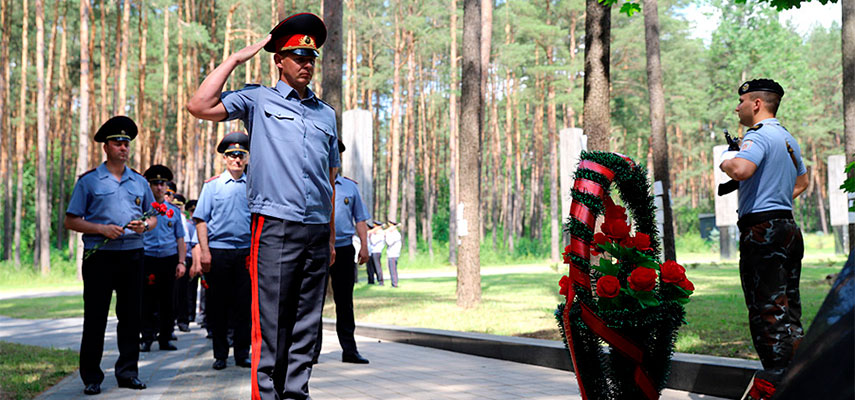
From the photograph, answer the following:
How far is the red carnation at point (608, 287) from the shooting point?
12.9 feet

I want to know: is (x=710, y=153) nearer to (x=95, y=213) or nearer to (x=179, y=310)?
(x=179, y=310)

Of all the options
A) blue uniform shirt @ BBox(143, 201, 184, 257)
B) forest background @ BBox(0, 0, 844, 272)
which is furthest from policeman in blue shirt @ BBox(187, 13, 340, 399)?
forest background @ BBox(0, 0, 844, 272)

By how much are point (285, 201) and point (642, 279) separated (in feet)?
6.47

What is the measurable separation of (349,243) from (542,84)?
121 ft

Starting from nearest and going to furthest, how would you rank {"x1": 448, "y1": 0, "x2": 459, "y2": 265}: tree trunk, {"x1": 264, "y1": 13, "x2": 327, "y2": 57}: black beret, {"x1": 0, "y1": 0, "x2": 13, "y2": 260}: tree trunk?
1. {"x1": 264, "y1": 13, "x2": 327, "y2": 57}: black beret
2. {"x1": 0, "y1": 0, "x2": 13, "y2": 260}: tree trunk
3. {"x1": 448, "y1": 0, "x2": 459, "y2": 265}: tree trunk

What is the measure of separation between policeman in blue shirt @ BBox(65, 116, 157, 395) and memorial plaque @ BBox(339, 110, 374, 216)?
32.2 ft

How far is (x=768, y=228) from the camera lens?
4695 millimetres

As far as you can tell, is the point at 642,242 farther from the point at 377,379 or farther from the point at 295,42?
the point at 377,379

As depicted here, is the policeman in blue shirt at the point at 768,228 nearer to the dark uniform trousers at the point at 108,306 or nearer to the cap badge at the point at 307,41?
the cap badge at the point at 307,41

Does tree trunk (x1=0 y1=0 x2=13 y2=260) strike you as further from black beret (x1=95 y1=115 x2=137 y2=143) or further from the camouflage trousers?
the camouflage trousers

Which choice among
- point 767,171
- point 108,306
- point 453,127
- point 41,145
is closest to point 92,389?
point 108,306

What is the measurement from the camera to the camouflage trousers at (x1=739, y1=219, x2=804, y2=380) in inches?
177

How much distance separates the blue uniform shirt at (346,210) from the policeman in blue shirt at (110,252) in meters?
1.97

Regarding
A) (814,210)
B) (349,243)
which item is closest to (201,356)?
(349,243)
